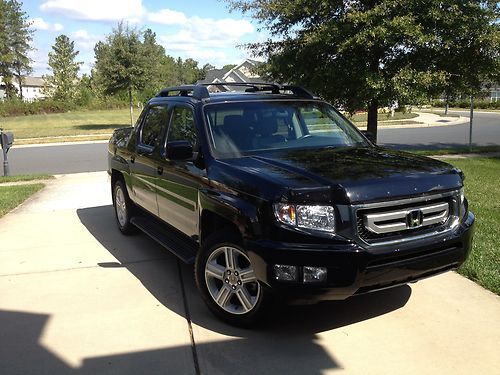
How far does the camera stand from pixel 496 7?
10.5 meters

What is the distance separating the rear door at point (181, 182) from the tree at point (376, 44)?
5.99 m

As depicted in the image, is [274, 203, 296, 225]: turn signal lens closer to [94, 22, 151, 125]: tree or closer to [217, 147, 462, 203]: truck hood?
[217, 147, 462, 203]: truck hood

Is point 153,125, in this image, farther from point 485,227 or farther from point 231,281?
point 485,227

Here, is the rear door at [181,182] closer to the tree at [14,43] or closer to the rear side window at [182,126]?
the rear side window at [182,126]

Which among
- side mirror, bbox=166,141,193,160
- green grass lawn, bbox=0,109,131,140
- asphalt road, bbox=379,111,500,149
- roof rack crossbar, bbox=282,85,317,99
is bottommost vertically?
asphalt road, bbox=379,111,500,149

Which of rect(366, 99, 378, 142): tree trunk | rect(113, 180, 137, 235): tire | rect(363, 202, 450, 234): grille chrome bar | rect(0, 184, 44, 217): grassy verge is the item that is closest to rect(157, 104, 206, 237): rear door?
rect(113, 180, 137, 235): tire

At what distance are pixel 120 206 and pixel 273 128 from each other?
3.01 metres

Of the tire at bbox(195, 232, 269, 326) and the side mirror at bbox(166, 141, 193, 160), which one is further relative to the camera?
the side mirror at bbox(166, 141, 193, 160)

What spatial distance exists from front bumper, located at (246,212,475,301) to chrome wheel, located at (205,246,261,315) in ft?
0.96

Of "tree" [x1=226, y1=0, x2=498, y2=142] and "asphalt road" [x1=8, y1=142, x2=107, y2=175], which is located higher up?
"tree" [x1=226, y1=0, x2=498, y2=142]

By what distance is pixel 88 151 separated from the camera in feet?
63.4

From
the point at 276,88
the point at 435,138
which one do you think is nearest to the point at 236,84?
the point at 276,88

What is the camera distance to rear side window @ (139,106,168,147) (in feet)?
17.8

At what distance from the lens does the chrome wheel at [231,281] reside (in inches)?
146
